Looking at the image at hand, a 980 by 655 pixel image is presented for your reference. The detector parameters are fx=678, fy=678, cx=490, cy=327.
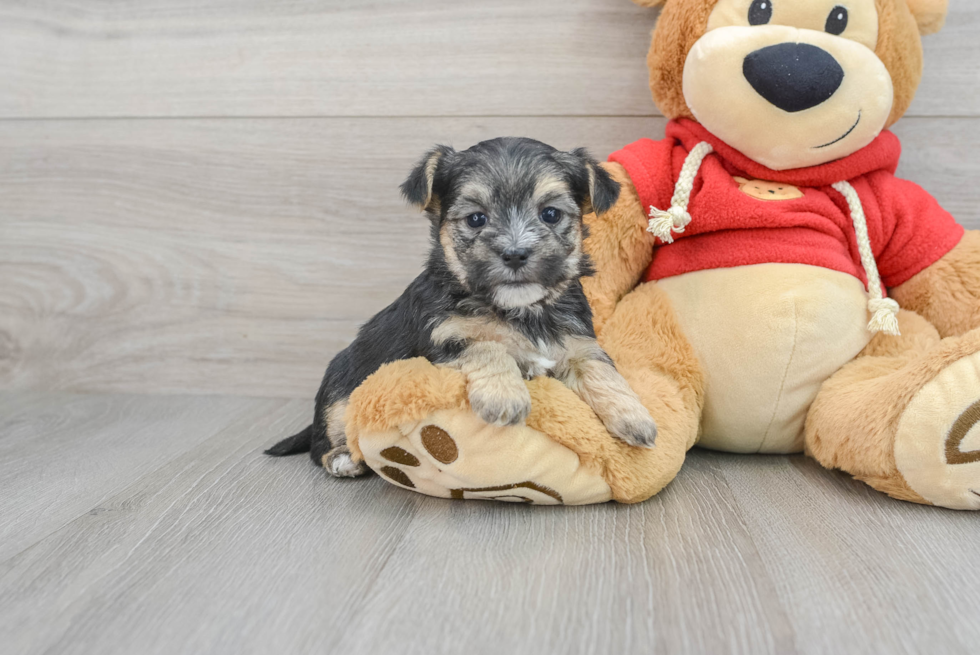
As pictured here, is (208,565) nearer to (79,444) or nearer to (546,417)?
(546,417)

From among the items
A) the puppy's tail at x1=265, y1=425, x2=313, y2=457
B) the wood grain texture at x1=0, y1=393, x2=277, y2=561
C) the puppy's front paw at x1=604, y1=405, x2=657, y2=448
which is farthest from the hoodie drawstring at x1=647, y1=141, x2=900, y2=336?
the wood grain texture at x1=0, y1=393, x2=277, y2=561

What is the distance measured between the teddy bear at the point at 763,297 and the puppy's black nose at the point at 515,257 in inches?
11.1

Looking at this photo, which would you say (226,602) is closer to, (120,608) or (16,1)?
(120,608)

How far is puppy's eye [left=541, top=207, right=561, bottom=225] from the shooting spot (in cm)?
170

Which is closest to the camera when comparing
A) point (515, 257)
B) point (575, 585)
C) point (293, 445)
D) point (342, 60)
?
point (575, 585)

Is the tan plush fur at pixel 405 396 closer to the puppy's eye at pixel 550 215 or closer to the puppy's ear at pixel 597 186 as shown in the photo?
the puppy's eye at pixel 550 215

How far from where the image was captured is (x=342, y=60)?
2.54 metres

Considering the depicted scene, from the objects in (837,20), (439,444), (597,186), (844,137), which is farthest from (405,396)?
(837,20)

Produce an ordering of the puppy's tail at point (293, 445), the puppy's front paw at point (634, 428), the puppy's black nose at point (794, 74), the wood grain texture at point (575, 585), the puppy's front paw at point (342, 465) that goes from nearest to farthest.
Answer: the wood grain texture at point (575, 585) → the puppy's front paw at point (634, 428) → the puppy's black nose at point (794, 74) → the puppy's front paw at point (342, 465) → the puppy's tail at point (293, 445)

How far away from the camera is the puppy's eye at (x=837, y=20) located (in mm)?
1822

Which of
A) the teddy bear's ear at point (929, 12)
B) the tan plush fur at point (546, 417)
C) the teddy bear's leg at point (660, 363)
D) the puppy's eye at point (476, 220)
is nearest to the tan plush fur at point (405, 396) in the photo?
the tan plush fur at point (546, 417)

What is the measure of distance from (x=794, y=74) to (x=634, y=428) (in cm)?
99

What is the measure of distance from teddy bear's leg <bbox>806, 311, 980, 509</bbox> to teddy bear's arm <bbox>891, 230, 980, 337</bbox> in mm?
232

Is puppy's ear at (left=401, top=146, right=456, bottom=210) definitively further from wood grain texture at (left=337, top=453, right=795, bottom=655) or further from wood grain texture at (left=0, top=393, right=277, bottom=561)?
wood grain texture at (left=0, top=393, right=277, bottom=561)
